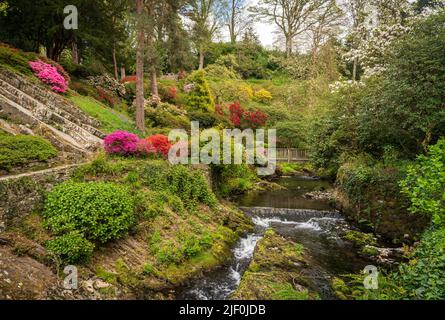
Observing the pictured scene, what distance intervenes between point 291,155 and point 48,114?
68.7 ft

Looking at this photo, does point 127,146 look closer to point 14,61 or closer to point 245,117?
point 14,61

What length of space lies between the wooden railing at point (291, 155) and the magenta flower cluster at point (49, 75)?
61.2 ft

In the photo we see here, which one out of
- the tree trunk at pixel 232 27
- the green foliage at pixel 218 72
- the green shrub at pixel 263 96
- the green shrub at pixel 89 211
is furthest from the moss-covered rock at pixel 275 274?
the tree trunk at pixel 232 27

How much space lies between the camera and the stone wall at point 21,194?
266 inches

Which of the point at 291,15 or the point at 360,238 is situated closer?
the point at 360,238

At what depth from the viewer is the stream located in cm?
761

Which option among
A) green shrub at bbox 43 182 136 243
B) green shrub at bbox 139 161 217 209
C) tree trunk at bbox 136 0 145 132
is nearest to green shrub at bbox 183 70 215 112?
tree trunk at bbox 136 0 145 132

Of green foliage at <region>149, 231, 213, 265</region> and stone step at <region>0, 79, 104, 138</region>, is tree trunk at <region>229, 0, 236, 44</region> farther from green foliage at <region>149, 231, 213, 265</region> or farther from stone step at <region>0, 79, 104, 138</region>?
green foliage at <region>149, 231, 213, 265</region>

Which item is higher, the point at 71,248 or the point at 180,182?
the point at 180,182

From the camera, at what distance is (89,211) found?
730 cm

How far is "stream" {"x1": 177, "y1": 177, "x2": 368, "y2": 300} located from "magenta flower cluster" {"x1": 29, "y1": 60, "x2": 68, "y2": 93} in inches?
470

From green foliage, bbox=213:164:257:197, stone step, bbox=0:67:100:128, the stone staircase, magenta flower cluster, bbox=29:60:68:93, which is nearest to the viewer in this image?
the stone staircase

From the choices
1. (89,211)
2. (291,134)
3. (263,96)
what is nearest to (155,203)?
(89,211)
